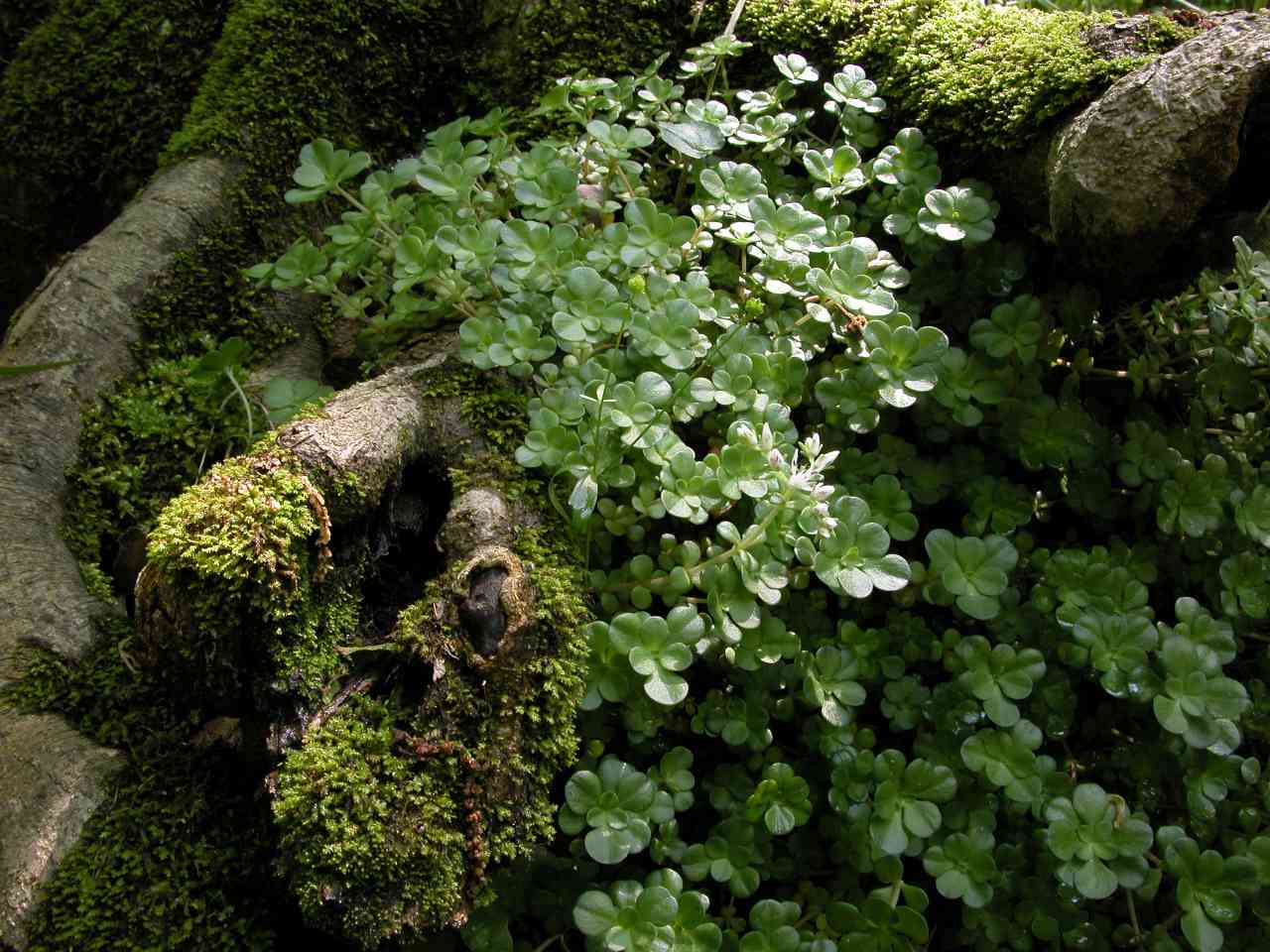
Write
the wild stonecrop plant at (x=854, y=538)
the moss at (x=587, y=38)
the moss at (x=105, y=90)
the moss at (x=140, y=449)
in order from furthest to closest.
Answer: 1. the moss at (x=105, y=90)
2. the moss at (x=587, y=38)
3. the moss at (x=140, y=449)
4. the wild stonecrop plant at (x=854, y=538)

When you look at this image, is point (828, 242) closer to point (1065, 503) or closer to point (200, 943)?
point (1065, 503)

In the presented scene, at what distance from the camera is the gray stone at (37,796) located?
1.55 metres

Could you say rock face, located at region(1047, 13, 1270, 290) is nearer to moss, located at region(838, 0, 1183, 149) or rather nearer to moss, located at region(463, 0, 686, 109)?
moss, located at region(838, 0, 1183, 149)

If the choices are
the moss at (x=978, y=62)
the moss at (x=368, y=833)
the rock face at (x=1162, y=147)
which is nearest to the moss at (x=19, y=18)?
the moss at (x=978, y=62)

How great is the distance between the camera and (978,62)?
211cm

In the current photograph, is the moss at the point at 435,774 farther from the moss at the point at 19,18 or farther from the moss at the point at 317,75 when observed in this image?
the moss at the point at 19,18

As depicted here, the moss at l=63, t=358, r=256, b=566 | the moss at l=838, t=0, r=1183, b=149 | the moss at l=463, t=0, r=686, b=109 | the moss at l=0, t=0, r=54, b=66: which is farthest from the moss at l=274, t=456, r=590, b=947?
the moss at l=0, t=0, r=54, b=66

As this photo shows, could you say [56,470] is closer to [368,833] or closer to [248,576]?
[248,576]

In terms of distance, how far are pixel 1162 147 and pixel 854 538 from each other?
0.86m

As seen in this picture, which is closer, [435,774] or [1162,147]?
[435,774]

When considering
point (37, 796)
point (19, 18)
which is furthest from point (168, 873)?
point (19, 18)

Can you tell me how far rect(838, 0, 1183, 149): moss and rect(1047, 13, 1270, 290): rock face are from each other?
14 cm

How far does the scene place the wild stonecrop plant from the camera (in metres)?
1.60

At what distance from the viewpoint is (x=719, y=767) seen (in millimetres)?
1714
